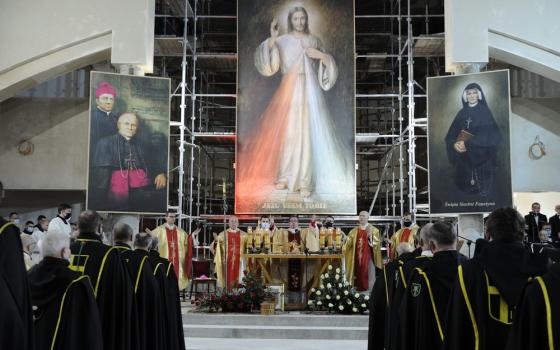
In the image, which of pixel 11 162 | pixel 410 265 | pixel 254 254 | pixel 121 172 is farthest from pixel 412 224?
pixel 11 162

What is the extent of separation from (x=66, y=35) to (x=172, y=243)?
5.13 m

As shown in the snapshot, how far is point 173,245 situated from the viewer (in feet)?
46.7

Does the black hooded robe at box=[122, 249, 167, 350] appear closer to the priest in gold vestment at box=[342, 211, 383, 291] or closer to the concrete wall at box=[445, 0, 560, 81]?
the priest in gold vestment at box=[342, 211, 383, 291]

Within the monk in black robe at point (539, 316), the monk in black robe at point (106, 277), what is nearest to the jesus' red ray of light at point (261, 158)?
the monk in black robe at point (106, 277)

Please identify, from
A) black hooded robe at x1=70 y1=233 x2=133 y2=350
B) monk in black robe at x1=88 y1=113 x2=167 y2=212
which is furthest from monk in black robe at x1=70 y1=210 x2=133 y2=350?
monk in black robe at x1=88 y1=113 x2=167 y2=212

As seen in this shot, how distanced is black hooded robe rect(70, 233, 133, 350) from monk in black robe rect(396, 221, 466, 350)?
2.28 meters

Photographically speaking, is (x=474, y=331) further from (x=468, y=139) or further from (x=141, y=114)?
(x=141, y=114)

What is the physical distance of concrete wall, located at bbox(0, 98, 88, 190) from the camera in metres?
17.9

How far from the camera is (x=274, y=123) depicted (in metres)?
→ 16.8

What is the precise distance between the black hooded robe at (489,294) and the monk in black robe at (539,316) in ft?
1.78

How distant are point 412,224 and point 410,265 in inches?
368

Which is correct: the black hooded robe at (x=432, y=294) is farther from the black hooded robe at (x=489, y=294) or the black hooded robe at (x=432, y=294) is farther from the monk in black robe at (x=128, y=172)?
the monk in black robe at (x=128, y=172)

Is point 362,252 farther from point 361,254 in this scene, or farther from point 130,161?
point 130,161

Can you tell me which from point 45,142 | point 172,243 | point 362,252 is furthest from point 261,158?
point 45,142
